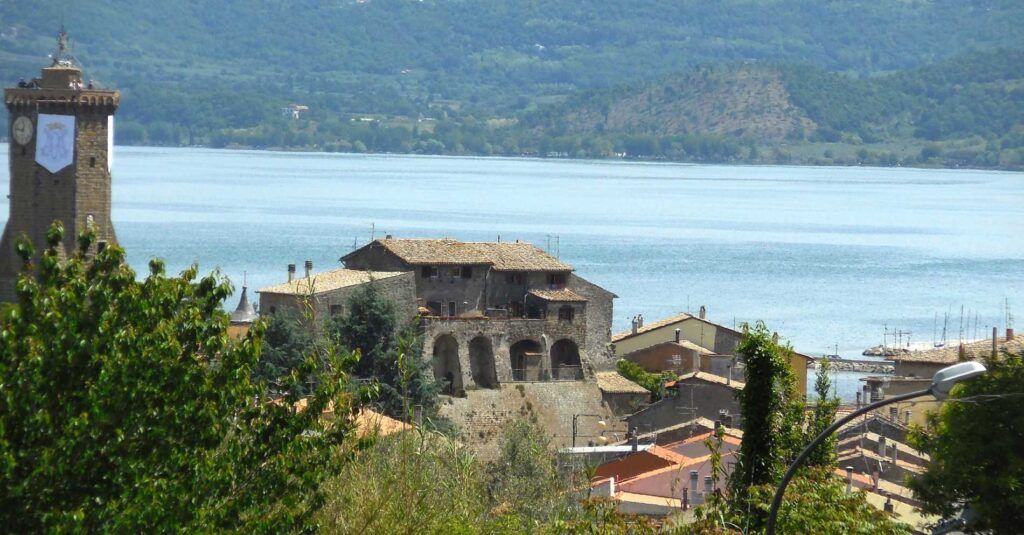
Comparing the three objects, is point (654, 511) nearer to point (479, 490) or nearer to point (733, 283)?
point (479, 490)

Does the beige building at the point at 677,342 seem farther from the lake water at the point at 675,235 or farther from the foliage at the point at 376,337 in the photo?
the foliage at the point at 376,337

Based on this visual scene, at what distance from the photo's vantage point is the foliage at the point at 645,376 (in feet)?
140

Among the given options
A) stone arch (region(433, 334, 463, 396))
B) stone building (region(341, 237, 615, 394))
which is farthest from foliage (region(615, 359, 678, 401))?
stone arch (region(433, 334, 463, 396))

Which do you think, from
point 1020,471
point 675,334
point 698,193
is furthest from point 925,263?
point 1020,471

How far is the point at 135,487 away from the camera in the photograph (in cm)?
1246

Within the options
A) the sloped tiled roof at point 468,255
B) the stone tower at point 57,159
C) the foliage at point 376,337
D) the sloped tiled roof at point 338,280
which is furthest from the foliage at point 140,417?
the stone tower at point 57,159

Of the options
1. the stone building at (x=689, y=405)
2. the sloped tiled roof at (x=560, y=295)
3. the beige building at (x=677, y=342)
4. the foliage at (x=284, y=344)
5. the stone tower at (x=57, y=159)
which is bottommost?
the stone building at (x=689, y=405)

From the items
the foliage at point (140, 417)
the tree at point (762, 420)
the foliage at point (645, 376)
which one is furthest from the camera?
the foliage at point (645, 376)

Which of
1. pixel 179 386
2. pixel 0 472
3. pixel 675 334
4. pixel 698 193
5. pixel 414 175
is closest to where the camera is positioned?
pixel 0 472

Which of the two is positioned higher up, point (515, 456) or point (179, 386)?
point (179, 386)

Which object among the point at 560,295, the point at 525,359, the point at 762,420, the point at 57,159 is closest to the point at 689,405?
the point at 525,359

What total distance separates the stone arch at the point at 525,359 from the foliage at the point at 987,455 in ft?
82.6

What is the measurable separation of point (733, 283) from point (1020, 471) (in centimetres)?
7111

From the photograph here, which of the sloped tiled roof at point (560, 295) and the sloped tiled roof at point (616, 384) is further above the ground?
the sloped tiled roof at point (560, 295)
